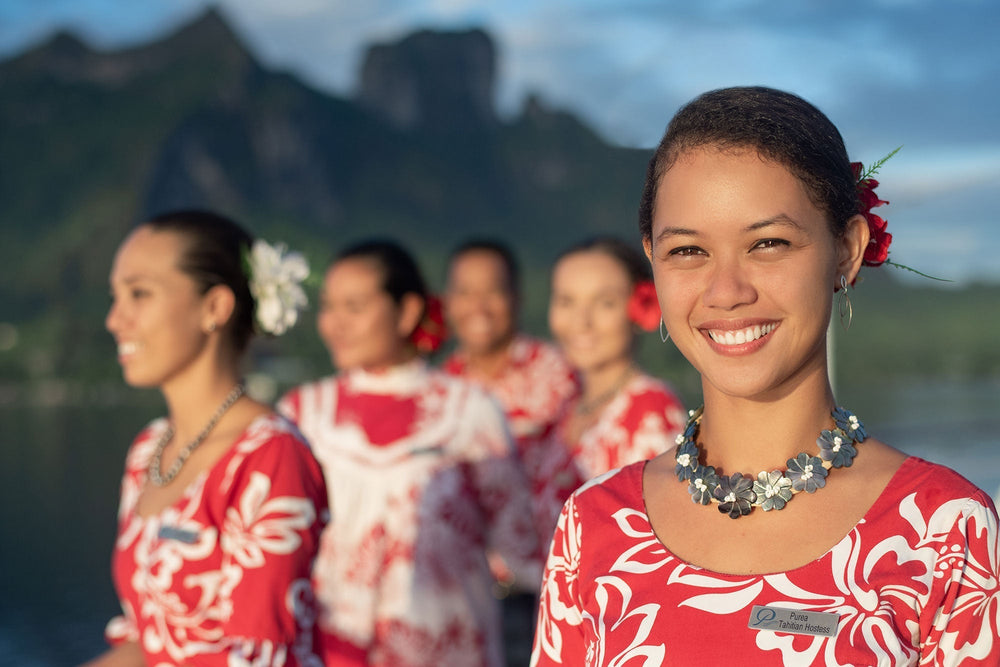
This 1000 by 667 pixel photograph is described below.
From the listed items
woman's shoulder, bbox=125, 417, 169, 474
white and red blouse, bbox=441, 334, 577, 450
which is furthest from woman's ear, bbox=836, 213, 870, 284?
white and red blouse, bbox=441, 334, 577, 450

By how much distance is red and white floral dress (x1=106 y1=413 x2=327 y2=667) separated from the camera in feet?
7.92

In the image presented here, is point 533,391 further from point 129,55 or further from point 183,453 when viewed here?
point 129,55

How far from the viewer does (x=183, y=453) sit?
2.77 m

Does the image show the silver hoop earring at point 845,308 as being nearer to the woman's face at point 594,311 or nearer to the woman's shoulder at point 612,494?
the woman's shoulder at point 612,494

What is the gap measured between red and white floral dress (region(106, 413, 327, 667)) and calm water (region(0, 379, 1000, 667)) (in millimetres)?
8659

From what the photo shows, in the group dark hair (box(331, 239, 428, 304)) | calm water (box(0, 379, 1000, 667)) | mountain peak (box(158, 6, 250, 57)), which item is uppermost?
mountain peak (box(158, 6, 250, 57))

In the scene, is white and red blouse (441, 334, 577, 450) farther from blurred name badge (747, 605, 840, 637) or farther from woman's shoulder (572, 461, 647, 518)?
blurred name badge (747, 605, 840, 637)

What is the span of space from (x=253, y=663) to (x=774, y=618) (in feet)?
4.37

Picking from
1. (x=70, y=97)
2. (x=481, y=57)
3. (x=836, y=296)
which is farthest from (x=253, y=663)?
(x=70, y=97)

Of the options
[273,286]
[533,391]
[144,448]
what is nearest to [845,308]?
[273,286]

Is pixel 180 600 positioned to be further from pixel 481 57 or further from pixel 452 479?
pixel 481 57

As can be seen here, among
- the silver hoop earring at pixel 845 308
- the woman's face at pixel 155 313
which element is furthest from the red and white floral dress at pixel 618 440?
the silver hoop earring at pixel 845 308

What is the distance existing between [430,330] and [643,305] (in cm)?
92

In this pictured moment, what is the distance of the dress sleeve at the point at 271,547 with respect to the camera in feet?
7.88
